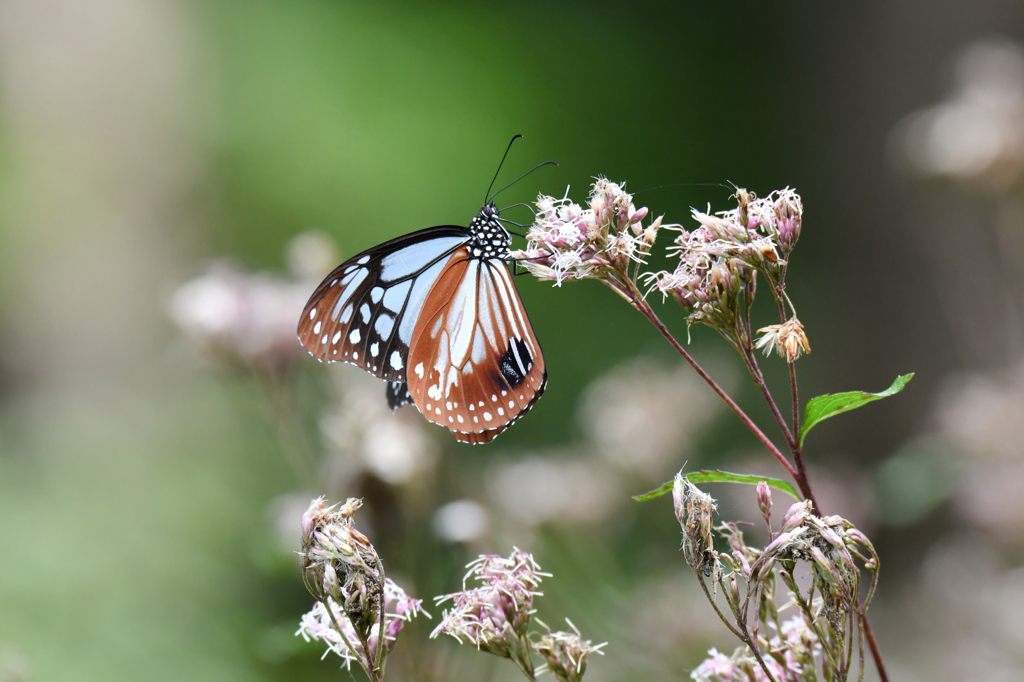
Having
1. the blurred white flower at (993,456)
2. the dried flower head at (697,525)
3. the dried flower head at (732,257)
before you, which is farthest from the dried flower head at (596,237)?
the blurred white flower at (993,456)

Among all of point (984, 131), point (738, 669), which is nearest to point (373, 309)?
point (738, 669)

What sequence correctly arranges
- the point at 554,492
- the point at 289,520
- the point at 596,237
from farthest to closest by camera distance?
the point at 554,492 → the point at 289,520 → the point at 596,237

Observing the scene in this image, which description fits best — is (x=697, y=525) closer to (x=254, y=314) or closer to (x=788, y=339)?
(x=788, y=339)

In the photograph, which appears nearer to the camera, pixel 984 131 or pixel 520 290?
pixel 984 131

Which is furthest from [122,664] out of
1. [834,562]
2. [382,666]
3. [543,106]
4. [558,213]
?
[543,106]

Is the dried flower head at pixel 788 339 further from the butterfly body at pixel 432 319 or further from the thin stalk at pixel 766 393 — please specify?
the butterfly body at pixel 432 319

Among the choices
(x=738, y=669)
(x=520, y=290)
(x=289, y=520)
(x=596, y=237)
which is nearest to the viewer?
(x=738, y=669)

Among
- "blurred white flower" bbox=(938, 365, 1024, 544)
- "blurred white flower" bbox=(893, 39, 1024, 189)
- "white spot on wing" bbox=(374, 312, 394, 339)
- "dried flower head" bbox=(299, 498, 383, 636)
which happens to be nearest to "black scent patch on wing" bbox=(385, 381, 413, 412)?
"white spot on wing" bbox=(374, 312, 394, 339)
